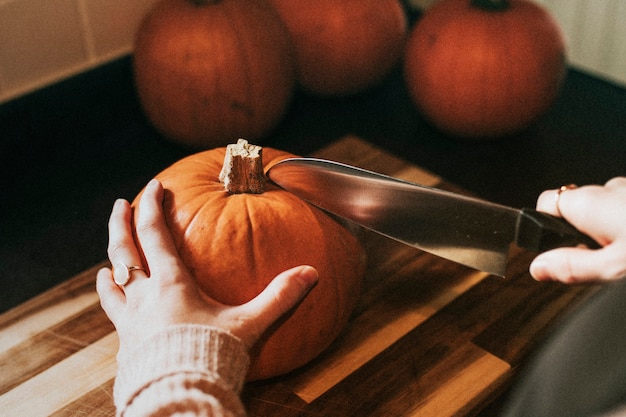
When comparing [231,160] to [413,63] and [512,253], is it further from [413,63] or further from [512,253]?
[413,63]

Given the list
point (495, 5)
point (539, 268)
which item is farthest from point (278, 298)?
point (495, 5)

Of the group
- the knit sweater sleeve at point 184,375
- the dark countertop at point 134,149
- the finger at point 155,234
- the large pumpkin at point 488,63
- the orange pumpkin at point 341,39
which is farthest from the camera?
the orange pumpkin at point 341,39

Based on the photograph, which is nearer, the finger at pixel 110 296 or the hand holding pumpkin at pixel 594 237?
the hand holding pumpkin at pixel 594 237

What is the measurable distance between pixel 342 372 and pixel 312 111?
2.68 ft

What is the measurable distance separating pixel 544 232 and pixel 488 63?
26.7 inches

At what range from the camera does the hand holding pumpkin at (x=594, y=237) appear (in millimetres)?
696

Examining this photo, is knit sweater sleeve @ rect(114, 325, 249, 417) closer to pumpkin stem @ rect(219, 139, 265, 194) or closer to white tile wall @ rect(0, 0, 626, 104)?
pumpkin stem @ rect(219, 139, 265, 194)

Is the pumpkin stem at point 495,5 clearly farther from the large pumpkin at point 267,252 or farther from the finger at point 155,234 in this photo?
the finger at point 155,234

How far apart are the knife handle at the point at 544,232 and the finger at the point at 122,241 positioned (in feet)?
1.42

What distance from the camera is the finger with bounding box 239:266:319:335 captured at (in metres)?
0.77

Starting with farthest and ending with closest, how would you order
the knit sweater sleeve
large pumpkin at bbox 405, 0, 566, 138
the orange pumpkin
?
1. the orange pumpkin
2. large pumpkin at bbox 405, 0, 566, 138
3. the knit sweater sleeve

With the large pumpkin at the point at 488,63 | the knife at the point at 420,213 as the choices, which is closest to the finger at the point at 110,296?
the knife at the point at 420,213

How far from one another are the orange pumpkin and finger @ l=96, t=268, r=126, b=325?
825 mm

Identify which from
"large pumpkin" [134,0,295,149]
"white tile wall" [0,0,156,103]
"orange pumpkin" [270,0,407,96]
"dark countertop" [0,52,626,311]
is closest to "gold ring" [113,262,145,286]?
"dark countertop" [0,52,626,311]
